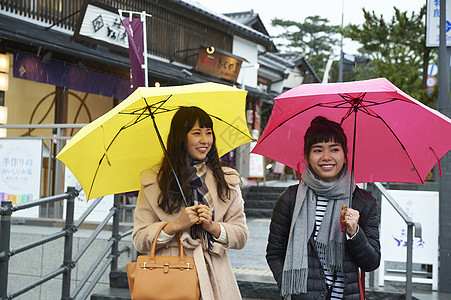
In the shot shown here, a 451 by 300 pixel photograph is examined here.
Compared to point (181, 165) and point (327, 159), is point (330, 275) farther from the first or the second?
point (181, 165)

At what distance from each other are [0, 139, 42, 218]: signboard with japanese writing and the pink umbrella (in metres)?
5.09

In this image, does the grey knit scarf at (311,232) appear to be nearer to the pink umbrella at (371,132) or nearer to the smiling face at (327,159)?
the smiling face at (327,159)

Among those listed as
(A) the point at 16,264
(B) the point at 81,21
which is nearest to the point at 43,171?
(A) the point at 16,264

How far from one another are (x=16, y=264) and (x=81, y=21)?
19.7 ft

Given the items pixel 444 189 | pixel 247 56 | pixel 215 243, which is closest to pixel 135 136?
pixel 215 243

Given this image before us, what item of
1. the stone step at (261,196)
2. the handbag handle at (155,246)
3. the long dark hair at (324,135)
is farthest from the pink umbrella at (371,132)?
the stone step at (261,196)

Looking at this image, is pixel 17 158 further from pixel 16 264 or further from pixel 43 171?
pixel 16 264

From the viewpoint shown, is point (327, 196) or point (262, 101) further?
point (262, 101)

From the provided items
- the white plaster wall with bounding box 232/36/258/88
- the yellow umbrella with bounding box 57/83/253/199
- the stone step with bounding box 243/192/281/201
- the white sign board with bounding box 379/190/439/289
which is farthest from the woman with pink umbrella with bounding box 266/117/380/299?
the white plaster wall with bounding box 232/36/258/88

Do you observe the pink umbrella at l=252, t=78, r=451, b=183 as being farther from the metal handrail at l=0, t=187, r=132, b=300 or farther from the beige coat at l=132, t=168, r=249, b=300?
the metal handrail at l=0, t=187, r=132, b=300

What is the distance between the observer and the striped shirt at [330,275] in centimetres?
295

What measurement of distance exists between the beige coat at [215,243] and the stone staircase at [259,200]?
37.3 ft

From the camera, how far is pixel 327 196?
2.99m

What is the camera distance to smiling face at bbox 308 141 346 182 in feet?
9.76
